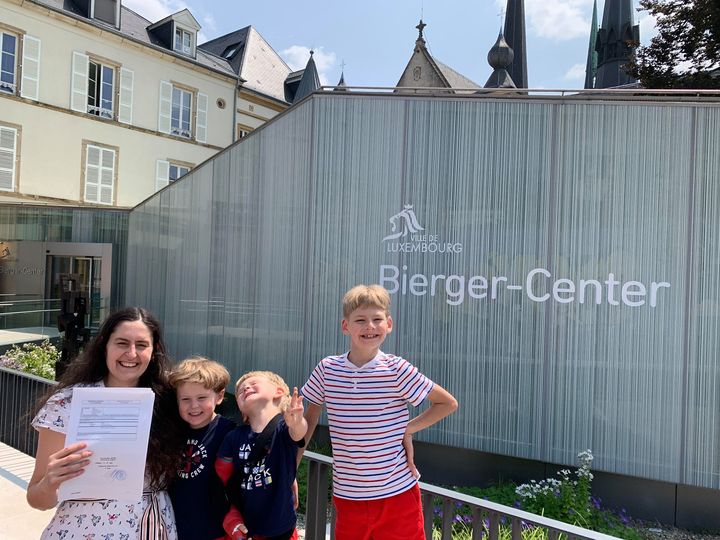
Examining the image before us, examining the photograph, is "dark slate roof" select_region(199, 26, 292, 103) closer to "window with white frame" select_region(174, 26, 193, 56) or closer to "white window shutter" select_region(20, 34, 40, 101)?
"window with white frame" select_region(174, 26, 193, 56)

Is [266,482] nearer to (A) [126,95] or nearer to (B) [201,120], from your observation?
(A) [126,95]

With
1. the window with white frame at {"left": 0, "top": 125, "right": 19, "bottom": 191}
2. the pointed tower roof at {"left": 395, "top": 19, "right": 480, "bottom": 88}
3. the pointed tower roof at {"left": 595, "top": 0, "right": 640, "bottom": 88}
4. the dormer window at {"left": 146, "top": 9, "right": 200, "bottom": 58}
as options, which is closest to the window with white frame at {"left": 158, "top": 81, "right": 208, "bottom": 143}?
the dormer window at {"left": 146, "top": 9, "right": 200, "bottom": 58}

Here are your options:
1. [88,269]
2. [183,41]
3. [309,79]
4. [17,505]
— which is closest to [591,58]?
[309,79]

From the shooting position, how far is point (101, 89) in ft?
85.1

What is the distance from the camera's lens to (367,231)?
6777 millimetres

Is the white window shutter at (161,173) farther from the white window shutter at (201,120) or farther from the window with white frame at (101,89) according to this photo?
the window with white frame at (101,89)

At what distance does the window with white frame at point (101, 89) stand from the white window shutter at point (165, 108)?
244cm

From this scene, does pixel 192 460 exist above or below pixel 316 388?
below

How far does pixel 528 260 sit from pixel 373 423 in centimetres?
425

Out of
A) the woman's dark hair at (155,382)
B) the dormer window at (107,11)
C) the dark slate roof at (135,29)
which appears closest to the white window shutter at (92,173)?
the dark slate roof at (135,29)

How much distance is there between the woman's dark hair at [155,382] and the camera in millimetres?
2096

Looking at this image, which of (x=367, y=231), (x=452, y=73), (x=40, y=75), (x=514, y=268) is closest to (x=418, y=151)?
(x=367, y=231)

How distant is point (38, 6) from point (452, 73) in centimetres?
2339

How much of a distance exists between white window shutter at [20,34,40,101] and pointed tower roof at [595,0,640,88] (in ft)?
120
